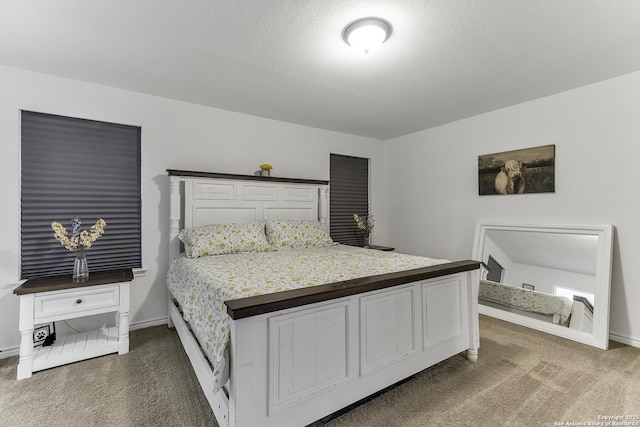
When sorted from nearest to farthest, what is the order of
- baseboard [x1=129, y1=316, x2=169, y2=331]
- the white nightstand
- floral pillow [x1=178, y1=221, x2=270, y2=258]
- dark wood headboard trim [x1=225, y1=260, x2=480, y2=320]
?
dark wood headboard trim [x1=225, y1=260, x2=480, y2=320] < the white nightstand < floral pillow [x1=178, y1=221, x2=270, y2=258] < baseboard [x1=129, y1=316, x2=169, y2=331]

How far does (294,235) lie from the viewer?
3.34 m

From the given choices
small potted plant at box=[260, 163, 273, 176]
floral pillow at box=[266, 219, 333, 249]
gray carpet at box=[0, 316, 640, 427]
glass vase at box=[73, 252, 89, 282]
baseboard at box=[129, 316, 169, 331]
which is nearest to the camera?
gray carpet at box=[0, 316, 640, 427]

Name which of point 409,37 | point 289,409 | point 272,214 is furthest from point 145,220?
point 409,37

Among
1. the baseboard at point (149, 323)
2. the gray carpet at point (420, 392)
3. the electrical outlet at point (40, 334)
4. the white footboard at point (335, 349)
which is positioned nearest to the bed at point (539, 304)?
the gray carpet at point (420, 392)

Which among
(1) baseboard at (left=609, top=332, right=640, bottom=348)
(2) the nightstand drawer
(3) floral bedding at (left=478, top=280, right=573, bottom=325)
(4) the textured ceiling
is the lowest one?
(1) baseboard at (left=609, top=332, right=640, bottom=348)

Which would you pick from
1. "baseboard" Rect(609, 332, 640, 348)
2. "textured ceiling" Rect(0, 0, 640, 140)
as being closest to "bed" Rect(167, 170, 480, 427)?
"textured ceiling" Rect(0, 0, 640, 140)

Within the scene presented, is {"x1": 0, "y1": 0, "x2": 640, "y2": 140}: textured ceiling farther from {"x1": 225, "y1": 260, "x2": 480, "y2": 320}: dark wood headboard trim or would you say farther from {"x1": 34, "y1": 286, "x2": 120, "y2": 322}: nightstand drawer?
{"x1": 34, "y1": 286, "x2": 120, "y2": 322}: nightstand drawer

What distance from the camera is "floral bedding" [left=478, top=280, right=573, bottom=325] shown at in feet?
9.39

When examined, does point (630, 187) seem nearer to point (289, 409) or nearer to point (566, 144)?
point (566, 144)

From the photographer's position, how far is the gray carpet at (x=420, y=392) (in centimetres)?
171

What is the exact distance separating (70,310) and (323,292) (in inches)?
82.5

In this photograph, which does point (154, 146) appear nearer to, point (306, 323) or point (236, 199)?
point (236, 199)

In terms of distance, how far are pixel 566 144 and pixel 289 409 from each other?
3447mm

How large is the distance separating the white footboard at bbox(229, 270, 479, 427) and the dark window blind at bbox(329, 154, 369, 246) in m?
2.39
